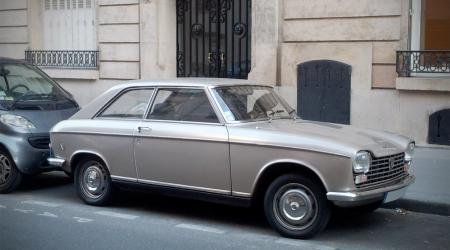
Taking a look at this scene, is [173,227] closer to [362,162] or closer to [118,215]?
[118,215]

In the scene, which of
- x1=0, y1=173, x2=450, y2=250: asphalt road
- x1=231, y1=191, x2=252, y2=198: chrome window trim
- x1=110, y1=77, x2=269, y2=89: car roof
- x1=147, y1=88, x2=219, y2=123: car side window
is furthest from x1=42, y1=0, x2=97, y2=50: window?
x1=231, y1=191, x2=252, y2=198: chrome window trim

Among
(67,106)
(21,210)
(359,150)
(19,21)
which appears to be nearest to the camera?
(359,150)

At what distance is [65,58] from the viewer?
51.8 feet

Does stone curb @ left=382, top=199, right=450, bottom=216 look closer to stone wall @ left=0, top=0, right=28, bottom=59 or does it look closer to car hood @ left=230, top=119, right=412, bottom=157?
car hood @ left=230, top=119, right=412, bottom=157

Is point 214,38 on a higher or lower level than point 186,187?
higher

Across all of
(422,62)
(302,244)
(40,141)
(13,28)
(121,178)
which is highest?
(13,28)

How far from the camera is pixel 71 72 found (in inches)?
604

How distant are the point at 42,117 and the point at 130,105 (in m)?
1.84

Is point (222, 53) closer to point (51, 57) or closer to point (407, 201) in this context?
point (51, 57)

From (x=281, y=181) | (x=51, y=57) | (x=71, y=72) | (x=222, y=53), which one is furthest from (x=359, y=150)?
(x=51, y=57)

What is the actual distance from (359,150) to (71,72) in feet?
33.9

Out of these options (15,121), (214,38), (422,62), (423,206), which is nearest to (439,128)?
(422,62)

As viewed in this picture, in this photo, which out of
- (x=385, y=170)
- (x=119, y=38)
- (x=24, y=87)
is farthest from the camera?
(x=119, y=38)

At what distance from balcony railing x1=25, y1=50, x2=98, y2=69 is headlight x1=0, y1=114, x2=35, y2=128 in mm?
6341
